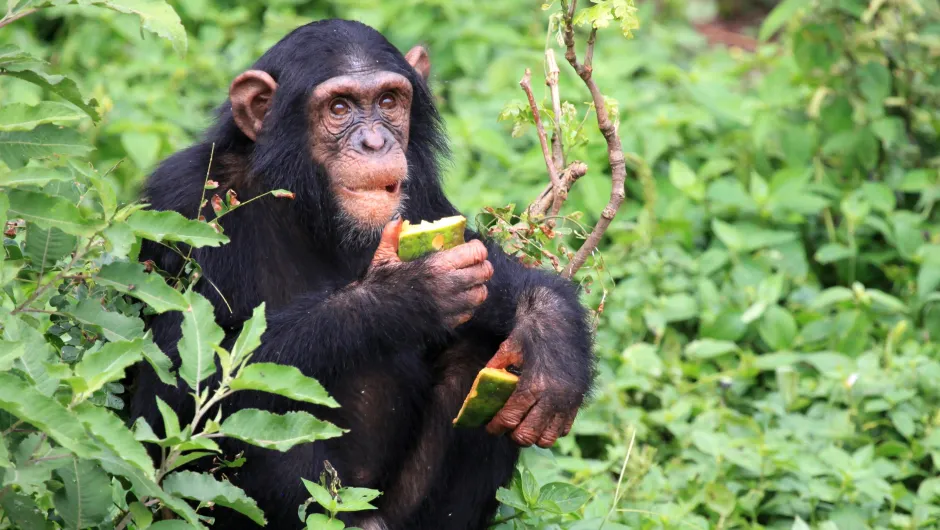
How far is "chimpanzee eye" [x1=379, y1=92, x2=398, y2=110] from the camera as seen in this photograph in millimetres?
4734

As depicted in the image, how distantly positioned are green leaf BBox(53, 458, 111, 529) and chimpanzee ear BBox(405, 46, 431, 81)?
252cm

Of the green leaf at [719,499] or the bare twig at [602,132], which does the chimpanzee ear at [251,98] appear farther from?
the green leaf at [719,499]

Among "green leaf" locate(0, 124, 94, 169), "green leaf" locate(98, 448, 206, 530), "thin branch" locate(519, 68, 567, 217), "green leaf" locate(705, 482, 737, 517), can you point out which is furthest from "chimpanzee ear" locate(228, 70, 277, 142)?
"green leaf" locate(705, 482, 737, 517)

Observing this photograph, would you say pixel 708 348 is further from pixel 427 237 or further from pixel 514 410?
pixel 427 237

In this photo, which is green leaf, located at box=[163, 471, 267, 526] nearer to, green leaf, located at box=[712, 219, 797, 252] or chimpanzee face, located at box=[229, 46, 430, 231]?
chimpanzee face, located at box=[229, 46, 430, 231]

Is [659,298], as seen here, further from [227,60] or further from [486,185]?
[227,60]

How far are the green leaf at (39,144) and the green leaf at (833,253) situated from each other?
457 cm

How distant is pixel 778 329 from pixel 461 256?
2795mm

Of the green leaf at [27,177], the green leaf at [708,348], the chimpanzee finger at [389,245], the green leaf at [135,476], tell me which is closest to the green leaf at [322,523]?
the green leaf at [135,476]

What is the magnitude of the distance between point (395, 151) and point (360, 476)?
3.89 ft

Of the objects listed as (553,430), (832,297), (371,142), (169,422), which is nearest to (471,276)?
(553,430)

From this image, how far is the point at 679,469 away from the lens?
17.8 feet

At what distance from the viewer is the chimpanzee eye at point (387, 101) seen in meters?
4.73

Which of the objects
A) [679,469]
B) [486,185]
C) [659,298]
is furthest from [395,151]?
[486,185]
